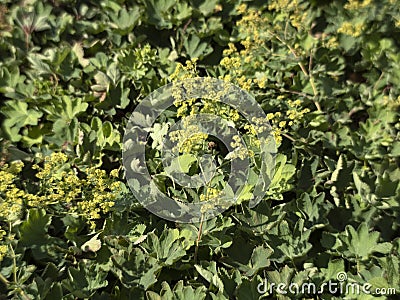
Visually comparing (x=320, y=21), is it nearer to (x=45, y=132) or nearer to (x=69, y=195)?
(x=45, y=132)

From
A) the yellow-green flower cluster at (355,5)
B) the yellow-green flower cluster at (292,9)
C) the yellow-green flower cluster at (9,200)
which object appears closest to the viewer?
the yellow-green flower cluster at (9,200)

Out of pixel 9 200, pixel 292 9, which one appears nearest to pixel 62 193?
pixel 9 200

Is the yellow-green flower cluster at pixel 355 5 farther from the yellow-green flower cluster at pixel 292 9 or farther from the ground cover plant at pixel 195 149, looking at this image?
the yellow-green flower cluster at pixel 292 9

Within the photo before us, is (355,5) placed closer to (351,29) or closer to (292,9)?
(351,29)

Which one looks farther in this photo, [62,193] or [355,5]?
[355,5]

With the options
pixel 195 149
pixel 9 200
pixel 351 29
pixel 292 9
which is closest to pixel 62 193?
pixel 9 200

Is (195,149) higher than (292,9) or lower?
lower

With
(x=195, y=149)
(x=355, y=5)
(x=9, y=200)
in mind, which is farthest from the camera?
(x=355, y=5)

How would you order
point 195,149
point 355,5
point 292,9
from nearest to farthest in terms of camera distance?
point 195,149
point 292,9
point 355,5

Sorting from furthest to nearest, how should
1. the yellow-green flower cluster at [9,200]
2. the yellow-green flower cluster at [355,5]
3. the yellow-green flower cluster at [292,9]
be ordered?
the yellow-green flower cluster at [355,5] → the yellow-green flower cluster at [292,9] → the yellow-green flower cluster at [9,200]

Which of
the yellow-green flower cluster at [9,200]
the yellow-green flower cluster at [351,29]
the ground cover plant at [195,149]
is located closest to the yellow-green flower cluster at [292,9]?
the ground cover plant at [195,149]
